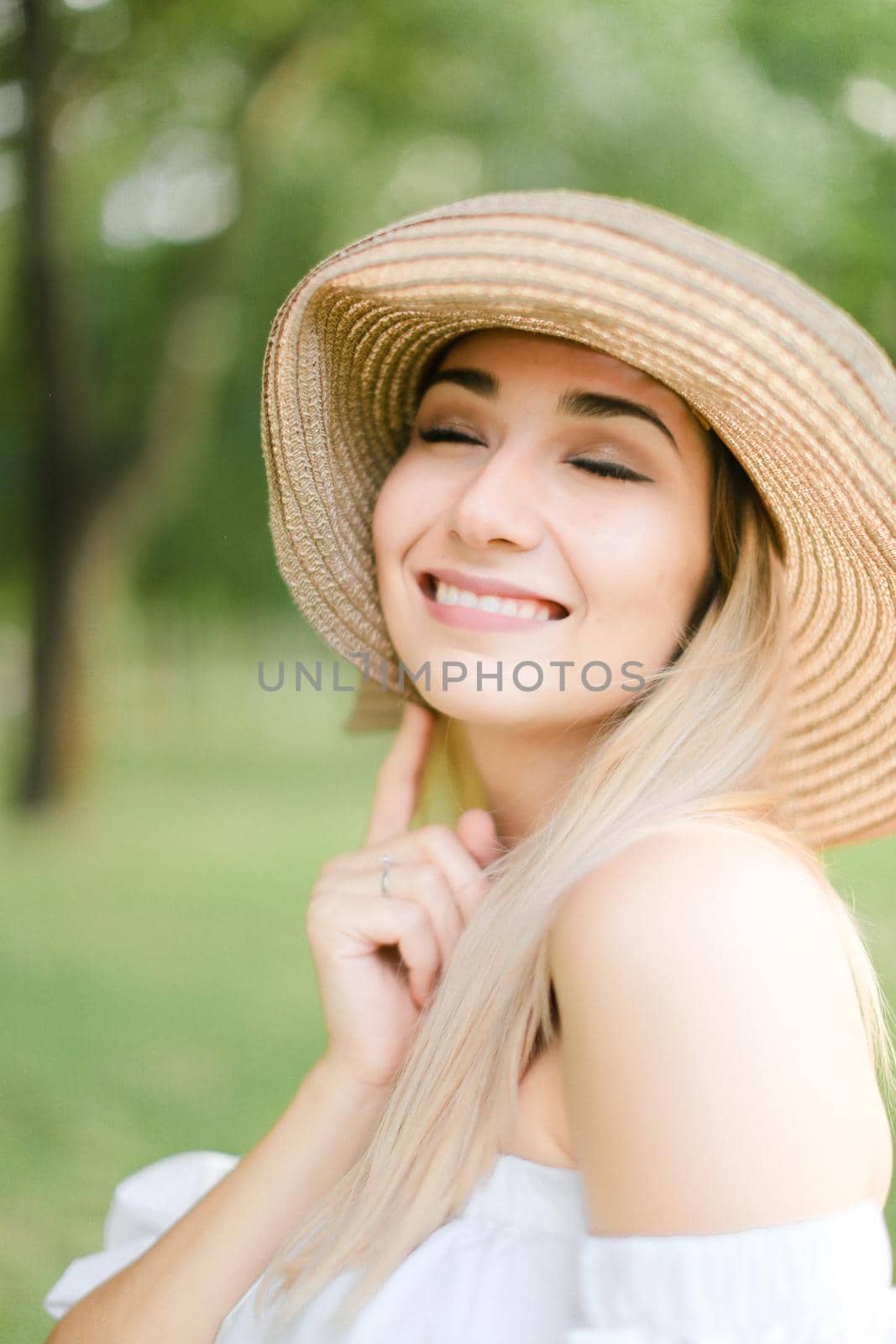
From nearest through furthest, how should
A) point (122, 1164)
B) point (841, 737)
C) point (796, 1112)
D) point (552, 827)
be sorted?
point (796, 1112) → point (552, 827) → point (841, 737) → point (122, 1164)

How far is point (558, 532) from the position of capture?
120 cm

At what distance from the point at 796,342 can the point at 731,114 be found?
4.42 meters

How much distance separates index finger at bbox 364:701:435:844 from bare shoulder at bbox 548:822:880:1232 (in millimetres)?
697

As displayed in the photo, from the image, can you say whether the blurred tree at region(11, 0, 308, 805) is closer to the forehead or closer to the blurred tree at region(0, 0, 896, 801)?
the blurred tree at region(0, 0, 896, 801)

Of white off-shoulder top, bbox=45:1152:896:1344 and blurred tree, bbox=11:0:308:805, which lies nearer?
white off-shoulder top, bbox=45:1152:896:1344

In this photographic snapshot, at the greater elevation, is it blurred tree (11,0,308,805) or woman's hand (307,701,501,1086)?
blurred tree (11,0,308,805)

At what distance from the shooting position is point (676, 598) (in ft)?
4.11

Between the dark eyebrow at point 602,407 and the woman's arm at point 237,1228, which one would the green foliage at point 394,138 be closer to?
the dark eyebrow at point 602,407

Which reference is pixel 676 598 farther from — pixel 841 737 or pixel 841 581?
pixel 841 737

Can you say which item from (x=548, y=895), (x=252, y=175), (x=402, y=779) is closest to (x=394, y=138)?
(x=252, y=175)

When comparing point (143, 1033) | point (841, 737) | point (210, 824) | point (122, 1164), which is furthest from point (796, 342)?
point (210, 824)

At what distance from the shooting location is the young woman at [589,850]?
2.80 ft

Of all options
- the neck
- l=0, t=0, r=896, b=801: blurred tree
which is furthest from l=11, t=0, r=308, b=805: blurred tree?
the neck

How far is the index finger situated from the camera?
1.62 meters
